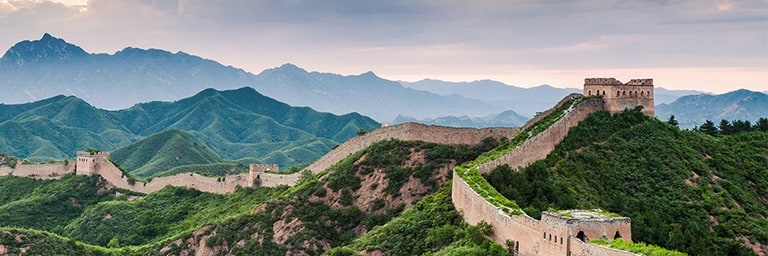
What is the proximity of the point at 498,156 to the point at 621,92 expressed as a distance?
1368cm

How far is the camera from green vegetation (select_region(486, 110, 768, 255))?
171 ft

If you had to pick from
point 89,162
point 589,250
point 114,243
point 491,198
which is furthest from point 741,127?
point 89,162

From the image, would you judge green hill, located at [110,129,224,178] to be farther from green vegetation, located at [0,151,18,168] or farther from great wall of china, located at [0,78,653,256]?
great wall of china, located at [0,78,653,256]

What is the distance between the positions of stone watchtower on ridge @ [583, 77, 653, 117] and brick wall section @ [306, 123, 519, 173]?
5.99m

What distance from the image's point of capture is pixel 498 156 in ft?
188

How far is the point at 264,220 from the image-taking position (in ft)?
227

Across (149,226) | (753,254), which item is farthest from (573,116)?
(149,226)

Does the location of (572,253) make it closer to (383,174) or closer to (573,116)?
(573,116)

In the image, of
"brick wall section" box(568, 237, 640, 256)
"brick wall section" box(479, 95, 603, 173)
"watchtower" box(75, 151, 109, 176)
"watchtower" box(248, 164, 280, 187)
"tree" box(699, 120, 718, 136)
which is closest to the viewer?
"brick wall section" box(568, 237, 640, 256)

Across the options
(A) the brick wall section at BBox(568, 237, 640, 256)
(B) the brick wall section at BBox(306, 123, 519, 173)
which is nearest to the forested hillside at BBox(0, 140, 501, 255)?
(B) the brick wall section at BBox(306, 123, 519, 173)

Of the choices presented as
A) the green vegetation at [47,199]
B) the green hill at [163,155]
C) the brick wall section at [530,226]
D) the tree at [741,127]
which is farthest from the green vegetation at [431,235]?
the green hill at [163,155]

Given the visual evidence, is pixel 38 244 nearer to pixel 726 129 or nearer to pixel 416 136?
pixel 416 136

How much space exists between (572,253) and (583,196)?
17883 millimetres

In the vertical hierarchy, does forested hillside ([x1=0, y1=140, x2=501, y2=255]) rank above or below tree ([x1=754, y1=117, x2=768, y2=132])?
below
